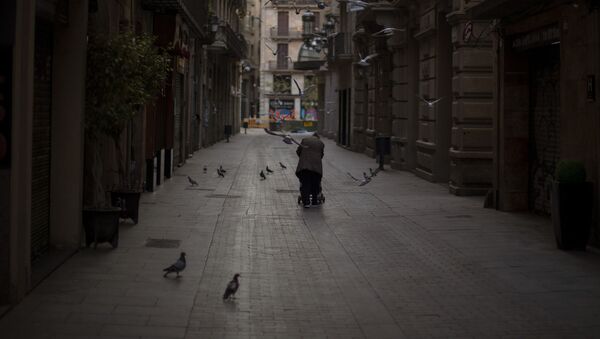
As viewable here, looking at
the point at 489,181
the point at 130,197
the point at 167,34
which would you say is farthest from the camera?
the point at 167,34

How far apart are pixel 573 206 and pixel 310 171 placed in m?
6.75

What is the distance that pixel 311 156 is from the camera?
17.8 meters

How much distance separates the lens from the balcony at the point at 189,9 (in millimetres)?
20594

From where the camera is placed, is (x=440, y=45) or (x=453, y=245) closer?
(x=453, y=245)

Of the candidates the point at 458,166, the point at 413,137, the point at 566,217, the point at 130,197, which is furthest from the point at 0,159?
the point at 413,137

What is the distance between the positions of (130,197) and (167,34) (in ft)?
29.8

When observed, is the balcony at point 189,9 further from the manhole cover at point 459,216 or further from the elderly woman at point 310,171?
the manhole cover at point 459,216

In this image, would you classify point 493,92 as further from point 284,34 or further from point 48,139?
point 284,34

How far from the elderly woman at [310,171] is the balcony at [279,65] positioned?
7656 centimetres

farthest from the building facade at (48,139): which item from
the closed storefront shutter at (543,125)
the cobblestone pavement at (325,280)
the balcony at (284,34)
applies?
the balcony at (284,34)

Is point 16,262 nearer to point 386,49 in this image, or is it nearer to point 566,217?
point 566,217

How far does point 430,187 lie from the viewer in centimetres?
2205

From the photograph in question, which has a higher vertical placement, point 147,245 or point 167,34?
point 167,34

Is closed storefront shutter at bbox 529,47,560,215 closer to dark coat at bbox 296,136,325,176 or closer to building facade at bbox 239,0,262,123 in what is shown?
dark coat at bbox 296,136,325,176
